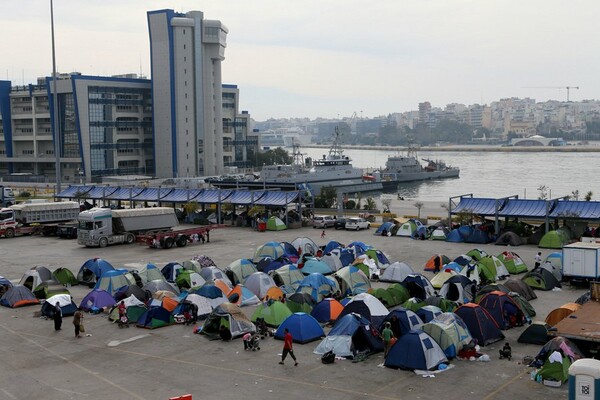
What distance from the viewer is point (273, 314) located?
803 inches

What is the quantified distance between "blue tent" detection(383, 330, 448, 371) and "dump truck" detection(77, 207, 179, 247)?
79.6 feet

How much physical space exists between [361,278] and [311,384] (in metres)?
9.61

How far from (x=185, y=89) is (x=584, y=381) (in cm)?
8398

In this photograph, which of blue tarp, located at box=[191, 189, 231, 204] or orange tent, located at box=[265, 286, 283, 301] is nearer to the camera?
orange tent, located at box=[265, 286, 283, 301]

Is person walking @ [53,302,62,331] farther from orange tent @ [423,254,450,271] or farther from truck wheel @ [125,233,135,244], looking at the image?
truck wheel @ [125,233,135,244]

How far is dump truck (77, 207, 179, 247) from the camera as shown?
37938mm

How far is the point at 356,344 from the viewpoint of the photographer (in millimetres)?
17938

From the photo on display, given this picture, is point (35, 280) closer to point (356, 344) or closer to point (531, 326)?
point (356, 344)

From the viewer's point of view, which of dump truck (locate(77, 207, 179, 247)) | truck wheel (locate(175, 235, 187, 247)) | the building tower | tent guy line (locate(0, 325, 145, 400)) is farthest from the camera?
the building tower

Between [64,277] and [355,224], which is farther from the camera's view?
[355,224]

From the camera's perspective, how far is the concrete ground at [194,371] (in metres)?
15.4

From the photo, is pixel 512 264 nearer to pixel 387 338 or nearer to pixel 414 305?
pixel 414 305

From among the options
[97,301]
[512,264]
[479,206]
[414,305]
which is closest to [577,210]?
[479,206]

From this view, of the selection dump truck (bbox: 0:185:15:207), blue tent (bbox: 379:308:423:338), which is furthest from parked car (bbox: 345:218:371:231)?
dump truck (bbox: 0:185:15:207)
